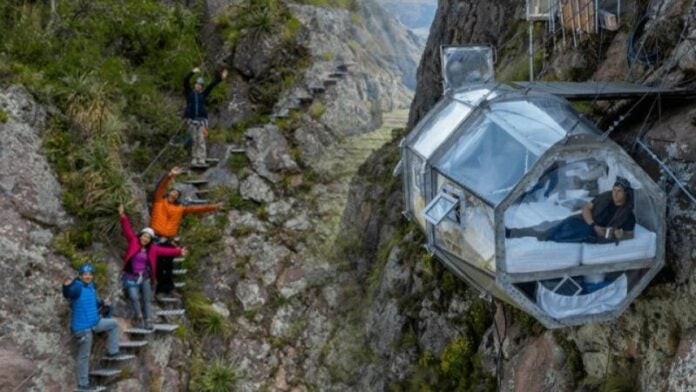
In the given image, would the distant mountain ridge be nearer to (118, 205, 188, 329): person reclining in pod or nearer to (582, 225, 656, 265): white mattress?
(118, 205, 188, 329): person reclining in pod

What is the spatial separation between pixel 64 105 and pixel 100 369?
16.2 ft

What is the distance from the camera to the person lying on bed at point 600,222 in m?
5.58

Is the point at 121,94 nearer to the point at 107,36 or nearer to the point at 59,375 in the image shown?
the point at 107,36

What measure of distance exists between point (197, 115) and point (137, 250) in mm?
4367

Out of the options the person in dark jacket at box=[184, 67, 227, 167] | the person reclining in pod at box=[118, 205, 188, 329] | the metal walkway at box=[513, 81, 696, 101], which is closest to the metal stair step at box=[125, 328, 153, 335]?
the person reclining in pod at box=[118, 205, 188, 329]

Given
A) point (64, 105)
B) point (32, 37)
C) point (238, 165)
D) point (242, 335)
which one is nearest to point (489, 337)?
point (242, 335)

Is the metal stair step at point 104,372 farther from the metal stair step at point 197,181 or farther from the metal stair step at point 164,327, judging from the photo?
the metal stair step at point 197,181

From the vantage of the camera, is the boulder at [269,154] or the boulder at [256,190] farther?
the boulder at [269,154]

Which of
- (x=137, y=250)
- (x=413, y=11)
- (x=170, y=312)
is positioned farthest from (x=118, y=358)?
(x=413, y=11)

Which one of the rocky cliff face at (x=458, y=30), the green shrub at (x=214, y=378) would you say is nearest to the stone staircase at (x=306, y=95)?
the rocky cliff face at (x=458, y=30)

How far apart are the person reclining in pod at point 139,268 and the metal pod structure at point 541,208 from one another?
588 centimetres

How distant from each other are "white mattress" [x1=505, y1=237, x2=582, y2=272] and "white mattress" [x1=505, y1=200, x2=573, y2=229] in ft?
0.46

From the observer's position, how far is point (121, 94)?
14.2 metres

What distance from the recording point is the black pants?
444 inches
